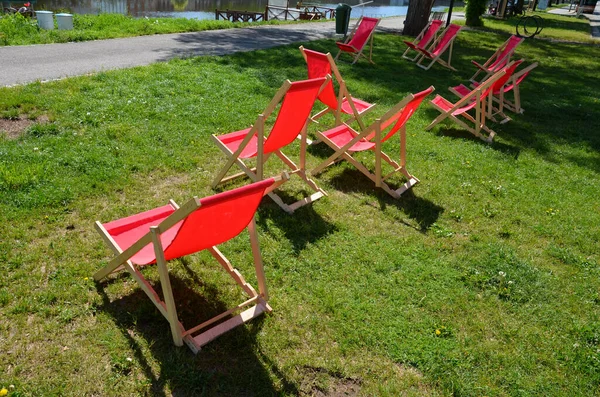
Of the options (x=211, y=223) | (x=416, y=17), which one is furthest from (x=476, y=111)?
(x=416, y=17)

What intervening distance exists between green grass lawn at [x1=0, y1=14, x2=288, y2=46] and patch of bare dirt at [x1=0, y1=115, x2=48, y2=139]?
540 cm

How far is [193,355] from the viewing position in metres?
2.78

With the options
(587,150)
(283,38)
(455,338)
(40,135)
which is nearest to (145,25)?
(283,38)

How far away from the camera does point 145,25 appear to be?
494 inches

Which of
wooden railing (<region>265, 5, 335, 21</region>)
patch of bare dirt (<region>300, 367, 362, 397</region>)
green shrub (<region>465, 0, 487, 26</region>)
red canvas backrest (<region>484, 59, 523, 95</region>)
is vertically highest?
green shrub (<region>465, 0, 487, 26</region>)

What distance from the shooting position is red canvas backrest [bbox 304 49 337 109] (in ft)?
18.2

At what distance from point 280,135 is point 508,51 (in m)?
7.32

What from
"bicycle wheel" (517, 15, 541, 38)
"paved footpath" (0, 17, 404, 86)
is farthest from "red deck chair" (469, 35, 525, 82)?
"bicycle wheel" (517, 15, 541, 38)

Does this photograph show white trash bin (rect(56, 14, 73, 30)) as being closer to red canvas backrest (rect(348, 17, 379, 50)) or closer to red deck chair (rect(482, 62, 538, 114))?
red canvas backrest (rect(348, 17, 379, 50))

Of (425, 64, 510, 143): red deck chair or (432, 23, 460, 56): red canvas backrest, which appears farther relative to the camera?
(432, 23, 460, 56): red canvas backrest

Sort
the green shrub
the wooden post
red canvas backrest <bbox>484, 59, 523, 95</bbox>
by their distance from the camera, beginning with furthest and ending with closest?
the green shrub
red canvas backrest <bbox>484, 59, 523, 95</bbox>
the wooden post

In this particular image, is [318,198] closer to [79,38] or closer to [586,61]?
[79,38]

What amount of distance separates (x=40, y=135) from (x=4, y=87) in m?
1.75

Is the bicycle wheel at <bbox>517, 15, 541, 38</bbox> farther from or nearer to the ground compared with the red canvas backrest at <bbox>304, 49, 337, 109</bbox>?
farther from the ground
